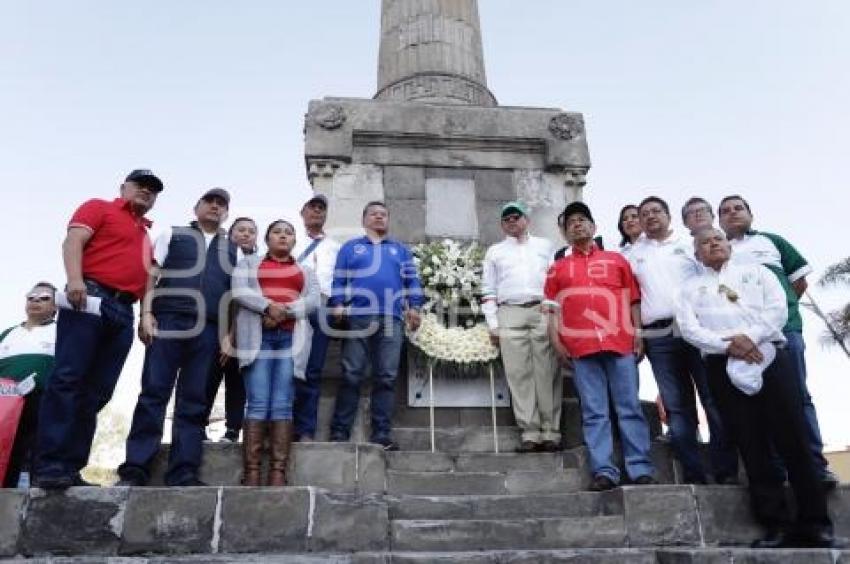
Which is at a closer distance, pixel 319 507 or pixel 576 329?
pixel 319 507

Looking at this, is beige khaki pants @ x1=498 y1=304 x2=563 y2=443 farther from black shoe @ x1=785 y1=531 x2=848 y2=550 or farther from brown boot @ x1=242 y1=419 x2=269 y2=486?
brown boot @ x1=242 y1=419 x2=269 y2=486

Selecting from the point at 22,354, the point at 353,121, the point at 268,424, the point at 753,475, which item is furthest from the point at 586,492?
the point at 353,121

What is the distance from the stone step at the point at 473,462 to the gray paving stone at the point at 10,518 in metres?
2.61

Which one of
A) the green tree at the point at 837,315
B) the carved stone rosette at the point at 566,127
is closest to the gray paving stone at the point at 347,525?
the carved stone rosette at the point at 566,127

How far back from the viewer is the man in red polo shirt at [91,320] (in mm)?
4336

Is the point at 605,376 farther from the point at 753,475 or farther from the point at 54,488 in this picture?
the point at 54,488

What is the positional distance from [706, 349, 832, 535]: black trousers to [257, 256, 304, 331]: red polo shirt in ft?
9.93

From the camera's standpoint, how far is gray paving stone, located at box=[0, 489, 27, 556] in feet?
→ 13.3

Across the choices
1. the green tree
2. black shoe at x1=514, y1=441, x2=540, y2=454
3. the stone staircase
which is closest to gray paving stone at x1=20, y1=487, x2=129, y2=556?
the stone staircase

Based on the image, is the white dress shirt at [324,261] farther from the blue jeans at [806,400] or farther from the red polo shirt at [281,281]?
the blue jeans at [806,400]

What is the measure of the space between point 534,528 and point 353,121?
17.8 feet

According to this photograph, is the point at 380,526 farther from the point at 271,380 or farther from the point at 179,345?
the point at 179,345

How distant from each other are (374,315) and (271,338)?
3.37ft

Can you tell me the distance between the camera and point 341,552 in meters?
4.16
